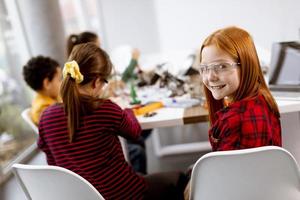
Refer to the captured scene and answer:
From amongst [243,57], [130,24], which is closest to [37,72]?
[243,57]

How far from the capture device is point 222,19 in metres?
3.77

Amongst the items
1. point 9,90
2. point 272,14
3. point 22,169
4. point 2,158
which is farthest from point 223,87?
point 272,14

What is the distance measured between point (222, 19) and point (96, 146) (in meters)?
2.92

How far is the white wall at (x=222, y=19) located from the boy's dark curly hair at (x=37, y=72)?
185cm

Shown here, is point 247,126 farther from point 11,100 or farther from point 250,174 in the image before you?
point 11,100

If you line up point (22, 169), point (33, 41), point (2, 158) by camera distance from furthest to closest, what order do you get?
point (33, 41) → point (2, 158) → point (22, 169)

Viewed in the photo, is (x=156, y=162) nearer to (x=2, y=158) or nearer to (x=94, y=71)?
(x=2, y=158)

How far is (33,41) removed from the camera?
8.13ft

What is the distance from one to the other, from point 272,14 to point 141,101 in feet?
6.33

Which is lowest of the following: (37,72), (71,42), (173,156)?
(173,156)

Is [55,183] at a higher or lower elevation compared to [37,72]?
lower

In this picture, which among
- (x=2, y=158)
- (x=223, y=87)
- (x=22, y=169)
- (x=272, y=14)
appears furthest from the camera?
(x=272, y=14)

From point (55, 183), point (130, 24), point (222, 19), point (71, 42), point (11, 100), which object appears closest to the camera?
point (55, 183)

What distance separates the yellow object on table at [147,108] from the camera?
1.70m
